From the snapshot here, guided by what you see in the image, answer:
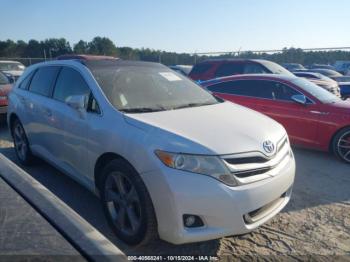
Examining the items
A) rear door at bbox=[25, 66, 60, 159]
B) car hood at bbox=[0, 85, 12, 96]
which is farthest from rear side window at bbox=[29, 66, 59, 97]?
car hood at bbox=[0, 85, 12, 96]

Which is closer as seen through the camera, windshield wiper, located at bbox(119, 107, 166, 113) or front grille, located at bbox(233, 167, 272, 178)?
front grille, located at bbox(233, 167, 272, 178)

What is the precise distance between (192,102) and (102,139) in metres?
1.18

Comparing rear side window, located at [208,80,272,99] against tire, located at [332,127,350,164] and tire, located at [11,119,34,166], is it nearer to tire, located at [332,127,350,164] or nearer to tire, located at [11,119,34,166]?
tire, located at [332,127,350,164]

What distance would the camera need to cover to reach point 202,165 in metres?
2.41

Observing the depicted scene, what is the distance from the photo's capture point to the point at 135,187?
2631 millimetres

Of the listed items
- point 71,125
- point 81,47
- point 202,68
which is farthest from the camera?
point 81,47

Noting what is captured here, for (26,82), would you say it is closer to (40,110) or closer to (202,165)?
(40,110)

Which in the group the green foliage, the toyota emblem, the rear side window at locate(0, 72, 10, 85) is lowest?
the toyota emblem

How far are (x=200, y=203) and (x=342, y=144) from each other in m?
3.97

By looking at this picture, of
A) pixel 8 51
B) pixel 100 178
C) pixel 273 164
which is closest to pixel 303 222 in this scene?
pixel 273 164

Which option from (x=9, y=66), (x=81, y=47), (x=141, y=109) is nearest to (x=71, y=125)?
(x=141, y=109)

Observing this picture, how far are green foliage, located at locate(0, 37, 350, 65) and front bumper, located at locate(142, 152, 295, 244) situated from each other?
21.1 m

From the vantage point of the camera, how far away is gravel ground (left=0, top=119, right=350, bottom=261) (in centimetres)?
277

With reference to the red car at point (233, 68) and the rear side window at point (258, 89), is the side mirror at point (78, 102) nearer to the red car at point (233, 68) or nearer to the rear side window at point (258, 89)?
the rear side window at point (258, 89)
